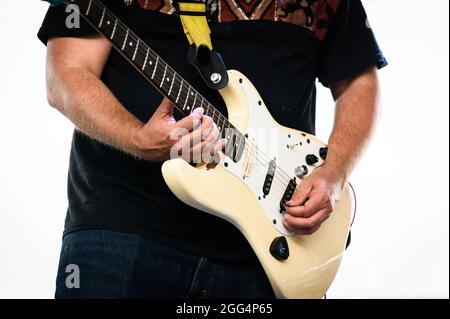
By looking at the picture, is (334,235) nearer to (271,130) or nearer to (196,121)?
(271,130)

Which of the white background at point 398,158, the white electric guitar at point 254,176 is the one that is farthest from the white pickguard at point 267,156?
the white background at point 398,158

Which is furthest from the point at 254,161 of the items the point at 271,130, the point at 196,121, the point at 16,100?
the point at 16,100

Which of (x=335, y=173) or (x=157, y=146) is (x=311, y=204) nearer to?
(x=335, y=173)

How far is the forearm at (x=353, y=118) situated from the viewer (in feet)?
5.68

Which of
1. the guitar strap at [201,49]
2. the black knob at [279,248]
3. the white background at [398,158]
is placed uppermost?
the guitar strap at [201,49]

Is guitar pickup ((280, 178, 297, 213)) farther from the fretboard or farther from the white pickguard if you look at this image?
the fretboard

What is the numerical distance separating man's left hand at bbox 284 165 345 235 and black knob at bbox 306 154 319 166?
0.03 m

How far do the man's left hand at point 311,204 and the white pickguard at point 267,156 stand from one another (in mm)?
22

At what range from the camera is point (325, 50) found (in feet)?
5.78

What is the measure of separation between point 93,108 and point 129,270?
30cm

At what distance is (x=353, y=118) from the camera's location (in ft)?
5.85

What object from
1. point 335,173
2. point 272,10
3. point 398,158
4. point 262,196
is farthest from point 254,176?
point 398,158

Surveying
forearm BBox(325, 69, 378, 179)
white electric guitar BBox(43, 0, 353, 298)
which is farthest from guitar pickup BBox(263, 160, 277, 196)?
forearm BBox(325, 69, 378, 179)

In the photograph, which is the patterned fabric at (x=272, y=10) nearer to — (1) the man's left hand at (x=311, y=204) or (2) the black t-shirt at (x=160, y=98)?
(2) the black t-shirt at (x=160, y=98)
